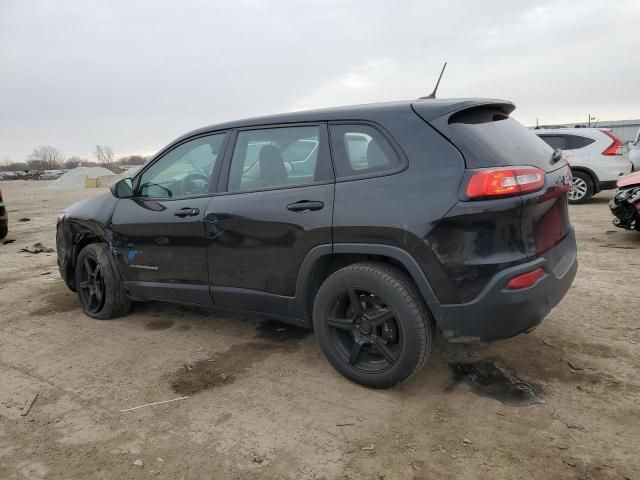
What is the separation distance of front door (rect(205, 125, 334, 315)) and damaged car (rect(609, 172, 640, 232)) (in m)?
5.42

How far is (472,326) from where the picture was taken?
8.82ft

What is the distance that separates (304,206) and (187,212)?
1122 mm

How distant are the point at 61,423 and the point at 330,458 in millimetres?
1646

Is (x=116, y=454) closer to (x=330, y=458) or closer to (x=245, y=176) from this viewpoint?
(x=330, y=458)

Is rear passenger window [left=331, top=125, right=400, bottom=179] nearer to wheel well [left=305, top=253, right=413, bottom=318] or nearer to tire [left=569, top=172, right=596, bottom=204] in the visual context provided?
wheel well [left=305, top=253, right=413, bottom=318]

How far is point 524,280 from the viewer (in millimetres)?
2623

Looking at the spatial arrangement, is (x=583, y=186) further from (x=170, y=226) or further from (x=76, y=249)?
(x=76, y=249)

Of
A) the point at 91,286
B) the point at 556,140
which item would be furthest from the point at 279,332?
the point at 556,140

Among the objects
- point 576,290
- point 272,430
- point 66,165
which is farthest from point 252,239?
point 66,165

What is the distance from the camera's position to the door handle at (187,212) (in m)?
3.69

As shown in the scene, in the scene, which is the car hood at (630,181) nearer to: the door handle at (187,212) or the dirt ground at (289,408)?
the dirt ground at (289,408)

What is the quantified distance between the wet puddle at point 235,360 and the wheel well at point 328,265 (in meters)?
0.65

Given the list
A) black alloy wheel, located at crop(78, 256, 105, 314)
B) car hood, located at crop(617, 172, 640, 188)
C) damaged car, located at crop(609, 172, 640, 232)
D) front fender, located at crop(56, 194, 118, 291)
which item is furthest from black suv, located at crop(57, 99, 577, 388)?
car hood, located at crop(617, 172, 640, 188)

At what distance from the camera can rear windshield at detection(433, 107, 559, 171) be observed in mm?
→ 2686
